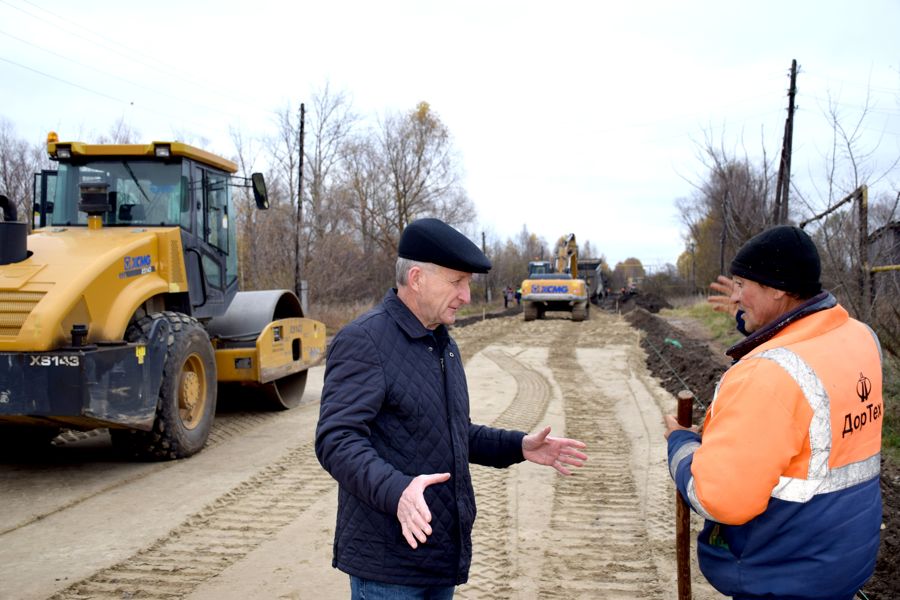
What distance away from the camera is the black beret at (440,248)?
2.54m

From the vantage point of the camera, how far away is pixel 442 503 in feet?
8.07

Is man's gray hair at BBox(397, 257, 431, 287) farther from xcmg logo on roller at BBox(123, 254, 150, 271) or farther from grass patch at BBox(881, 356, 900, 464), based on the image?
grass patch at BBox(881, 356, 900, 464)

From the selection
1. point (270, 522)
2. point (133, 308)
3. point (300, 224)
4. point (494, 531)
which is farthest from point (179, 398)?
point (300, 224)

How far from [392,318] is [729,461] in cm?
112

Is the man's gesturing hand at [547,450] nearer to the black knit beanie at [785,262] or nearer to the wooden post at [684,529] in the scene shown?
the wooden post at [684,529]

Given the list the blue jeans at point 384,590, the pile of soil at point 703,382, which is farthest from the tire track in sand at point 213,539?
the pile of soil at point 703,382

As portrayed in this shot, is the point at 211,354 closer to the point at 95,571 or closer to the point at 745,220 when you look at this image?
the point at 95,571

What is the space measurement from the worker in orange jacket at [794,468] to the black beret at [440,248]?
0.88 meters

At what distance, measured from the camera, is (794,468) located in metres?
2.14

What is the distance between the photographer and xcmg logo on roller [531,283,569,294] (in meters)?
26.2

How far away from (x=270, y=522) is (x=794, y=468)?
4.06 m

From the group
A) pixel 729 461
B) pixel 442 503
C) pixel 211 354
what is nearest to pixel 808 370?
pixel 729 461

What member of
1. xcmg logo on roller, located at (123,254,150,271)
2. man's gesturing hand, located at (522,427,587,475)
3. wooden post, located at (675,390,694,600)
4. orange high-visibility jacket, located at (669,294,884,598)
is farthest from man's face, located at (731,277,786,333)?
xcmg logo on roller, located at (123,254,150,271)

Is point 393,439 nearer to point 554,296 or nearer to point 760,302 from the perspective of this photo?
point 760,302
